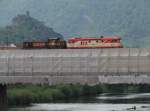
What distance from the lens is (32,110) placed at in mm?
86000

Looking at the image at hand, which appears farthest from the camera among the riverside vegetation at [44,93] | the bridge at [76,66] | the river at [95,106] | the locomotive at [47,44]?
the riverside vegetation at [44,93]

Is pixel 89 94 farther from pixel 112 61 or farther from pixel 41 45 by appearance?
pixel 112 61

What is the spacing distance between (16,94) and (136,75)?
181 ft

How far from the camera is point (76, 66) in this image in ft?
202

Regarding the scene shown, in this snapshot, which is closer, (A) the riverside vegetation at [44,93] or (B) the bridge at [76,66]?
(B) the bridge at [76,66]

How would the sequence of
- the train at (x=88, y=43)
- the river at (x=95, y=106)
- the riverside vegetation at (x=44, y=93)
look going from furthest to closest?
1. the riverside vegetation at (x=44, y=93)
2. the river at (x=95, y=106)
3. the train at (x=88, y=43)

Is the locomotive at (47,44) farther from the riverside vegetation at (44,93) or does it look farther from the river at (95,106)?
the riverside vegetation at (44,93)

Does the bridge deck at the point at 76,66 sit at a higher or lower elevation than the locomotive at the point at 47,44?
lower

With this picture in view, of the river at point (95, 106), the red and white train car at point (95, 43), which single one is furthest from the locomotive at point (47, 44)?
the river at point (95, 106)

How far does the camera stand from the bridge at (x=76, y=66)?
59.7 metres

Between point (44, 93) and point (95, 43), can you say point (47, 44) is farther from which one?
A: point (44, 93)

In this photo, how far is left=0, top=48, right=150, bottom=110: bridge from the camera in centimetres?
5966

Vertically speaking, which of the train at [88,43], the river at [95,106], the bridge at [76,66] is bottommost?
the river at [95,106]

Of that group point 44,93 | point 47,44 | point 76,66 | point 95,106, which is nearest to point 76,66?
point 76,66
